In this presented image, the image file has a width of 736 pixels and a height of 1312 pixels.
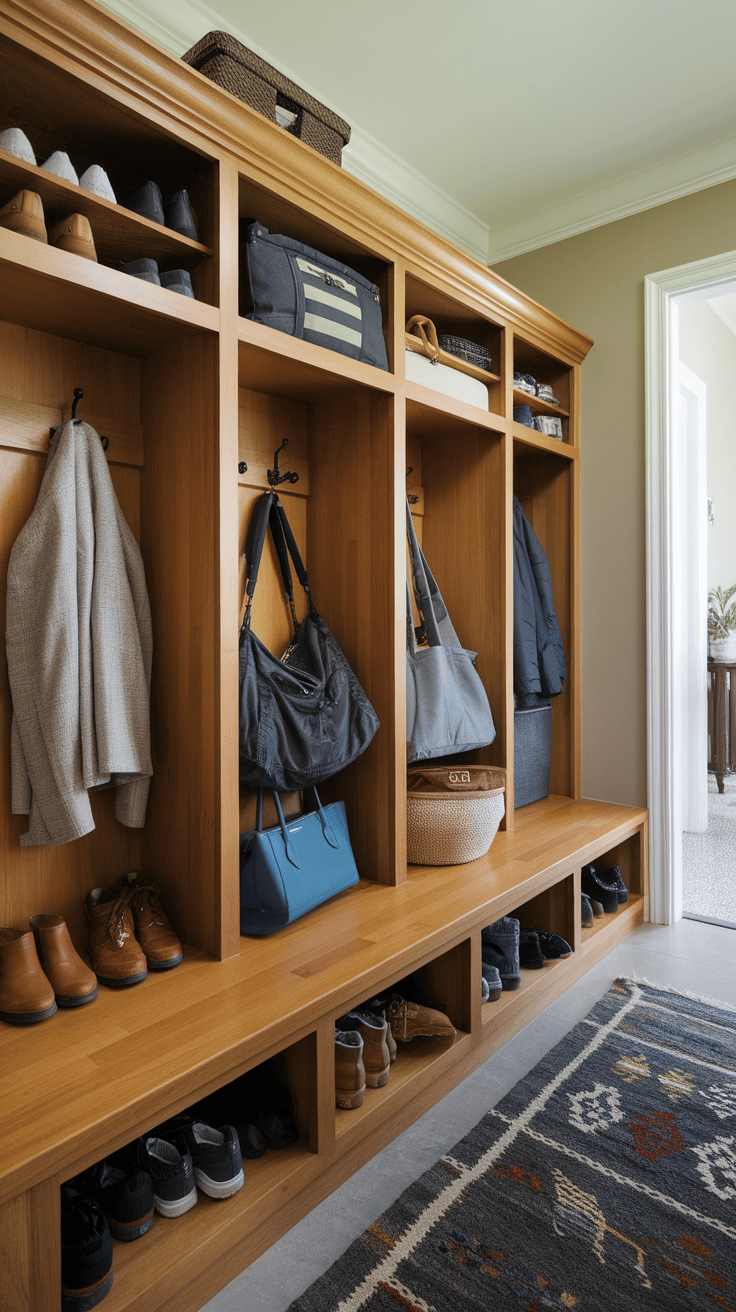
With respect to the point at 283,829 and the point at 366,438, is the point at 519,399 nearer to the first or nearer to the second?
the point at 366,438

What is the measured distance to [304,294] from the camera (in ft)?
5.91

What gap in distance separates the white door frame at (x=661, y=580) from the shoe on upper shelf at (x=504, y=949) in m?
0.93

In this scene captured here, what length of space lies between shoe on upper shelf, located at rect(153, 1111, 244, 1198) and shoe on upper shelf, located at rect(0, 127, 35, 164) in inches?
66.8

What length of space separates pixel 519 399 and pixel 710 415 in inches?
102

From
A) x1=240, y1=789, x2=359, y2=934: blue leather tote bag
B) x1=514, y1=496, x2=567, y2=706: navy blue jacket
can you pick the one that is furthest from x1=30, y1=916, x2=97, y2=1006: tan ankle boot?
x1=514, y1=496, x2=567, y2=706: navy blue jacket

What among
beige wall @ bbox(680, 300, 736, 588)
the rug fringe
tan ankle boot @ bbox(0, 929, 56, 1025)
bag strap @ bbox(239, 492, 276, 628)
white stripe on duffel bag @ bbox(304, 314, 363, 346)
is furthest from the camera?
beige wall @ bbox(680, 300, 736, 588)

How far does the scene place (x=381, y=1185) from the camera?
1.49 m

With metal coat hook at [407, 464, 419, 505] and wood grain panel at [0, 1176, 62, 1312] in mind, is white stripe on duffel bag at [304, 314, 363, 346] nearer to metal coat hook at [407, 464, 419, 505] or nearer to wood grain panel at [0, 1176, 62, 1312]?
metal coat hook at [407, 464, 419, 505]

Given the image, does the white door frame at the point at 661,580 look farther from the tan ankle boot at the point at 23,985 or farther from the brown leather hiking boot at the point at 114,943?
the tan ankle boot at the point at 23,985

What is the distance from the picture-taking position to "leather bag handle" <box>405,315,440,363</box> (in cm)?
223

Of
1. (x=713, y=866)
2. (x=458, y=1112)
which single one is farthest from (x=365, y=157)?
(x=713, y=866)

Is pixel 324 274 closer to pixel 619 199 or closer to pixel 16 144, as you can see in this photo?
pixel 16 144

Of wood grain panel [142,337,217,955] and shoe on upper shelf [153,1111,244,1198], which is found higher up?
wood grain panel [142,337,217,955]

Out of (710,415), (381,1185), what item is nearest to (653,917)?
(381,1185)
